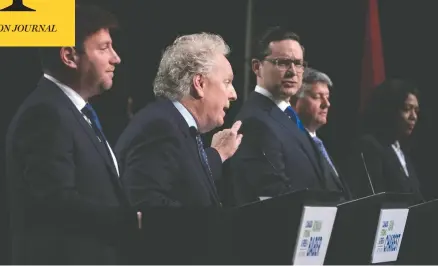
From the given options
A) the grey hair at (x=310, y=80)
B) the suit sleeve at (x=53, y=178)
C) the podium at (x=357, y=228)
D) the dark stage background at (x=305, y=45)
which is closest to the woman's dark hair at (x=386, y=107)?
the dark stage background at (x=305, y=45)

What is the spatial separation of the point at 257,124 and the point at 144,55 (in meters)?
0.59

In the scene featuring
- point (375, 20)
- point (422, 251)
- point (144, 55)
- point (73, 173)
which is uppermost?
point (375, 20)

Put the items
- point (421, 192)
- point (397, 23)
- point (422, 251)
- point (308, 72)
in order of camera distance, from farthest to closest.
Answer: point (397, 23), point (421, 192), point (308, 72), point (422, 251)

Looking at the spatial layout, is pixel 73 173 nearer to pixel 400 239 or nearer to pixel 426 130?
pixel 400 239

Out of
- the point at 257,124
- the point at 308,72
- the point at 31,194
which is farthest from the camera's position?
the point at 308,72

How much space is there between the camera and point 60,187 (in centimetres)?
303

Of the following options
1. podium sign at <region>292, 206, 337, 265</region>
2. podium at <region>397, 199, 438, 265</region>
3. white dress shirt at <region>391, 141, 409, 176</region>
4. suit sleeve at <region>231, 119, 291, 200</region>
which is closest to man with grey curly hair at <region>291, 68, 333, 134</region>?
white dress shirt at <region>391, 141, 409, 176</region>

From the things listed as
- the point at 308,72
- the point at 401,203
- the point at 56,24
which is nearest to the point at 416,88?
the point at 308,72

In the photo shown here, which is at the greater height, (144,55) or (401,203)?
(144,55)

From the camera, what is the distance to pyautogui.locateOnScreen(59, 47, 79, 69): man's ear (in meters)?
3.30

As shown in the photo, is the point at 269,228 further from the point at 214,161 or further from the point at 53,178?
the point at 214,161

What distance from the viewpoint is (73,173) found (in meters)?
3.09

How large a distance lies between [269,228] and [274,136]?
53.4 inches

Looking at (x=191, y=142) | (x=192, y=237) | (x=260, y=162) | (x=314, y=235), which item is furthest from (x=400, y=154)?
(x=192, y=237)
